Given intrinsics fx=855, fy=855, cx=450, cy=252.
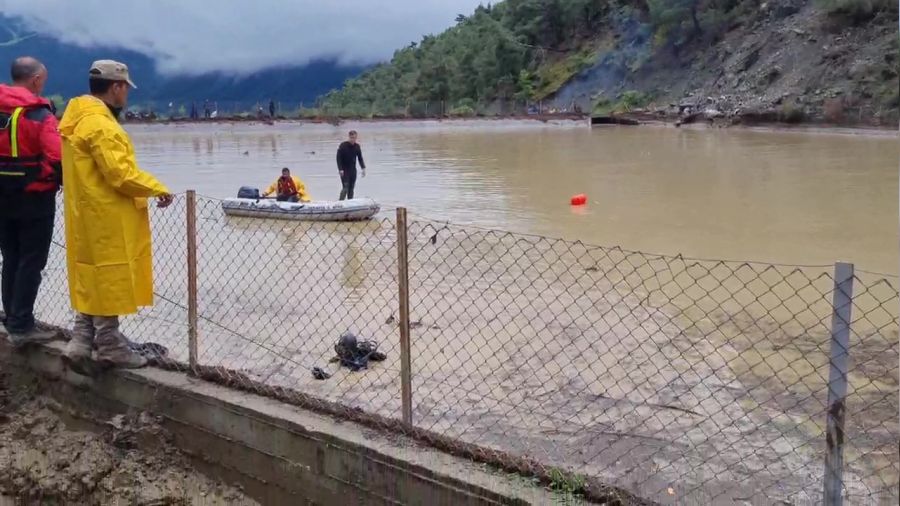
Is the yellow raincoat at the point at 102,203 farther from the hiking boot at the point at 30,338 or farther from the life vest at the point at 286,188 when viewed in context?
the life vest at the point at 286,188

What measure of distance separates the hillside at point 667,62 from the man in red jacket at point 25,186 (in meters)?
28.8

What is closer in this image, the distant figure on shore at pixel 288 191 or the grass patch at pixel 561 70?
the distant figure on shore at pixel 288 191

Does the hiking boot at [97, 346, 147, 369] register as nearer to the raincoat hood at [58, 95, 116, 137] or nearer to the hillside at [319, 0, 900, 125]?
the raincoat hood at [58, 95, 116, 137]

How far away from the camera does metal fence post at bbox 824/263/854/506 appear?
9.41 ft

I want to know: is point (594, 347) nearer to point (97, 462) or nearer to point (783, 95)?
point (97, 462)

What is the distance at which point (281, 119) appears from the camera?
182ft

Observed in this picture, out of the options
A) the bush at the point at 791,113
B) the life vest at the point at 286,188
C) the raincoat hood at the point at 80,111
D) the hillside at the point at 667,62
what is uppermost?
the hillside at the point at 667,62

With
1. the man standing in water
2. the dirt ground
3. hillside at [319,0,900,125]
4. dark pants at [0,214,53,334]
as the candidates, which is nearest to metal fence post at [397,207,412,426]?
the dirt ground

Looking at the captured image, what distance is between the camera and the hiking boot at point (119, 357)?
4852 mm

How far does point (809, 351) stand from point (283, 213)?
34.7 ft

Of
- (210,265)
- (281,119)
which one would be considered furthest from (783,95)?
(210,265)

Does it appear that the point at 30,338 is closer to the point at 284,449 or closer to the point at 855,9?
the point at 284,449

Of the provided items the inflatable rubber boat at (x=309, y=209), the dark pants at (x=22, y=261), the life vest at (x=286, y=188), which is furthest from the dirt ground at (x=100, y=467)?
the life vest at (x=286, y=188)

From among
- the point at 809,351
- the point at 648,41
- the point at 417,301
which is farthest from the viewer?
the point at 648,41
